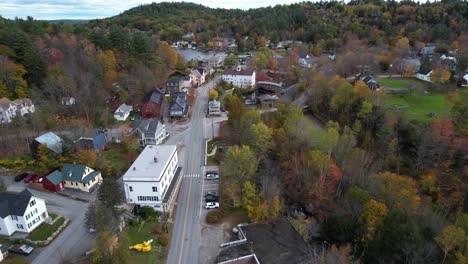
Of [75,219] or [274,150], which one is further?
[274,150]

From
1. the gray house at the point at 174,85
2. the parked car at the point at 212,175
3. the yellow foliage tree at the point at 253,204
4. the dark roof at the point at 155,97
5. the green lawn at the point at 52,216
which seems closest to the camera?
the yellow foliage tree at the point at 253,204

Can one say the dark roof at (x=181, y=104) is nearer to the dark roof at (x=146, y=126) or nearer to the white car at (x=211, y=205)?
the dark roof at (x=146, y=126)

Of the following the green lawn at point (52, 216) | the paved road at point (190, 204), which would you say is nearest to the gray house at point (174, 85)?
the paved road at point (190, 204)

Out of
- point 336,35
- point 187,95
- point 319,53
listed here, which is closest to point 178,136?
point 187,95

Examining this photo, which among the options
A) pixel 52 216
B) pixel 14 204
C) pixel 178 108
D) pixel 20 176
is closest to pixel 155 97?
pixel 178 108

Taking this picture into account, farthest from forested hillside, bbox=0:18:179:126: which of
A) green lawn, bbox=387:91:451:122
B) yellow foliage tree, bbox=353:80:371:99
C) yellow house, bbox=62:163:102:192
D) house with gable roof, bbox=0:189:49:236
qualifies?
green lawn, bbox=387:91:451:122

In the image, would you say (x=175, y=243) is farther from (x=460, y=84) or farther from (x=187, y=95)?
(x=460, y=84)

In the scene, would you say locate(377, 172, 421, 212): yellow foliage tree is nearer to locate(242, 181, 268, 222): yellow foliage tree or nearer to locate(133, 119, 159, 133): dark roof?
locate(242, 181, 268, 222): yellow foliage tree

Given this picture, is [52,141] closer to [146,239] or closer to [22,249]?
[22,249]
